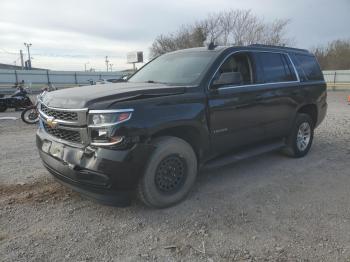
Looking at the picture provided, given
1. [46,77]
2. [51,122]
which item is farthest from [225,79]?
[46,77]

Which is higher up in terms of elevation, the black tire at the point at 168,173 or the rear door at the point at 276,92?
the rear door at the point at 276,92

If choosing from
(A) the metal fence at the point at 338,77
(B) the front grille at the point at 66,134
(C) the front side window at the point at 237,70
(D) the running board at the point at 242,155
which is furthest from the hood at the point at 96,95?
(A) the metal fence at the point at 338,77

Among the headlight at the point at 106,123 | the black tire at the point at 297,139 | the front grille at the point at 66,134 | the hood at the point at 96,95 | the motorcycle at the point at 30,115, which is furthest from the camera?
the motorcycle at the point at 30,115

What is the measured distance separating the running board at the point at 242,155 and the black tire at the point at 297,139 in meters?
0.25

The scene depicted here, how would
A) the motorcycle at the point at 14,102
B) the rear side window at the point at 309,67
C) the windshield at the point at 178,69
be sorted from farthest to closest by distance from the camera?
the motorcycle at the point at 14,102
the rear side window at the point at 309,67
the windshield at the point at 178,69

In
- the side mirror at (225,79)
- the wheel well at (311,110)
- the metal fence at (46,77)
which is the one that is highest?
the metal fence at (46,77)

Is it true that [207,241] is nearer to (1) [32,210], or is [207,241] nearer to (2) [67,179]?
(2) [67,179]

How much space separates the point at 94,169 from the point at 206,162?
1.59 metres

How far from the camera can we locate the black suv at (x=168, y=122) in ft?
10.8

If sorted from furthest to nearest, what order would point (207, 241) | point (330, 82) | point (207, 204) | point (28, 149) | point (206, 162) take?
point (330, 82) < point (28, 149) < point (206, 162) < point (207, 204) < point (207, 241)

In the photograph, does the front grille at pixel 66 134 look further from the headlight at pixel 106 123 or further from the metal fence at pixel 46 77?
the metal fence at pixel 46 77

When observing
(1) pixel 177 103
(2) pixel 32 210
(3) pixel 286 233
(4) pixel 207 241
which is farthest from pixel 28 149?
(3) pixel 286 233

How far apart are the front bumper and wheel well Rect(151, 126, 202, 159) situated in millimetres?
390

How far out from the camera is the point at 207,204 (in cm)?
400
